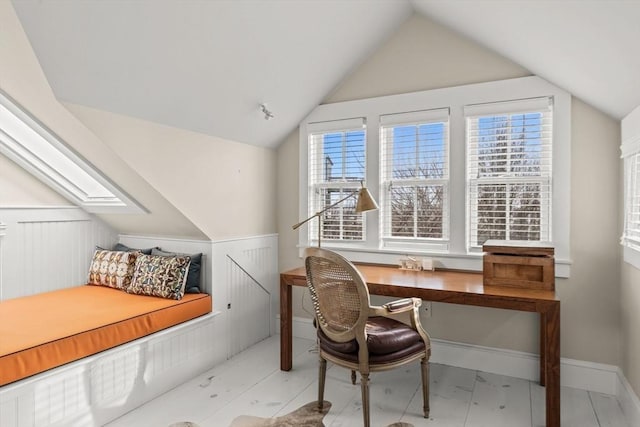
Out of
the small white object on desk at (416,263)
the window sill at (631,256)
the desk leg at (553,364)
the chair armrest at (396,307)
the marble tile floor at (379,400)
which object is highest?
the window sill at (631,256)

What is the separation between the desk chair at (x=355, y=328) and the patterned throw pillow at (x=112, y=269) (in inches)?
68.8

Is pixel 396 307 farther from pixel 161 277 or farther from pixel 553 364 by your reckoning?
pixel 161 277

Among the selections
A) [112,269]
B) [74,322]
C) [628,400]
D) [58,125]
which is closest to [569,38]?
[628,400]

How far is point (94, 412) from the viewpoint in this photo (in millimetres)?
2232

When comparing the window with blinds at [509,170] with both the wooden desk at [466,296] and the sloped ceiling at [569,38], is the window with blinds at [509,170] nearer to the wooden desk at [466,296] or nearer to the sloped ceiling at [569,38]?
the sloped ceiling at [569,38]

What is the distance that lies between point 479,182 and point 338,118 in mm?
1338

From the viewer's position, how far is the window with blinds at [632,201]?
2164 millimetres

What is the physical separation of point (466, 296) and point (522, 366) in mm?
1012

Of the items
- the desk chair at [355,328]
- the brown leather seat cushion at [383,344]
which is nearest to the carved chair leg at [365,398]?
the desk chair at [355,328]

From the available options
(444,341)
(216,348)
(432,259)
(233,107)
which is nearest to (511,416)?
(444,341)

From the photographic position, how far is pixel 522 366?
284 cm

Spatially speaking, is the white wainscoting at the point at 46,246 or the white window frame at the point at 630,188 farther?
the white wainscoting at the point at 46,246

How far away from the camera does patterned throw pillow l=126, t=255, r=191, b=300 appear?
2904 millimetres

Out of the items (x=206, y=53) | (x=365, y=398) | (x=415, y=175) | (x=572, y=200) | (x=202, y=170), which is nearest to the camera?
(x=365, y=398)
